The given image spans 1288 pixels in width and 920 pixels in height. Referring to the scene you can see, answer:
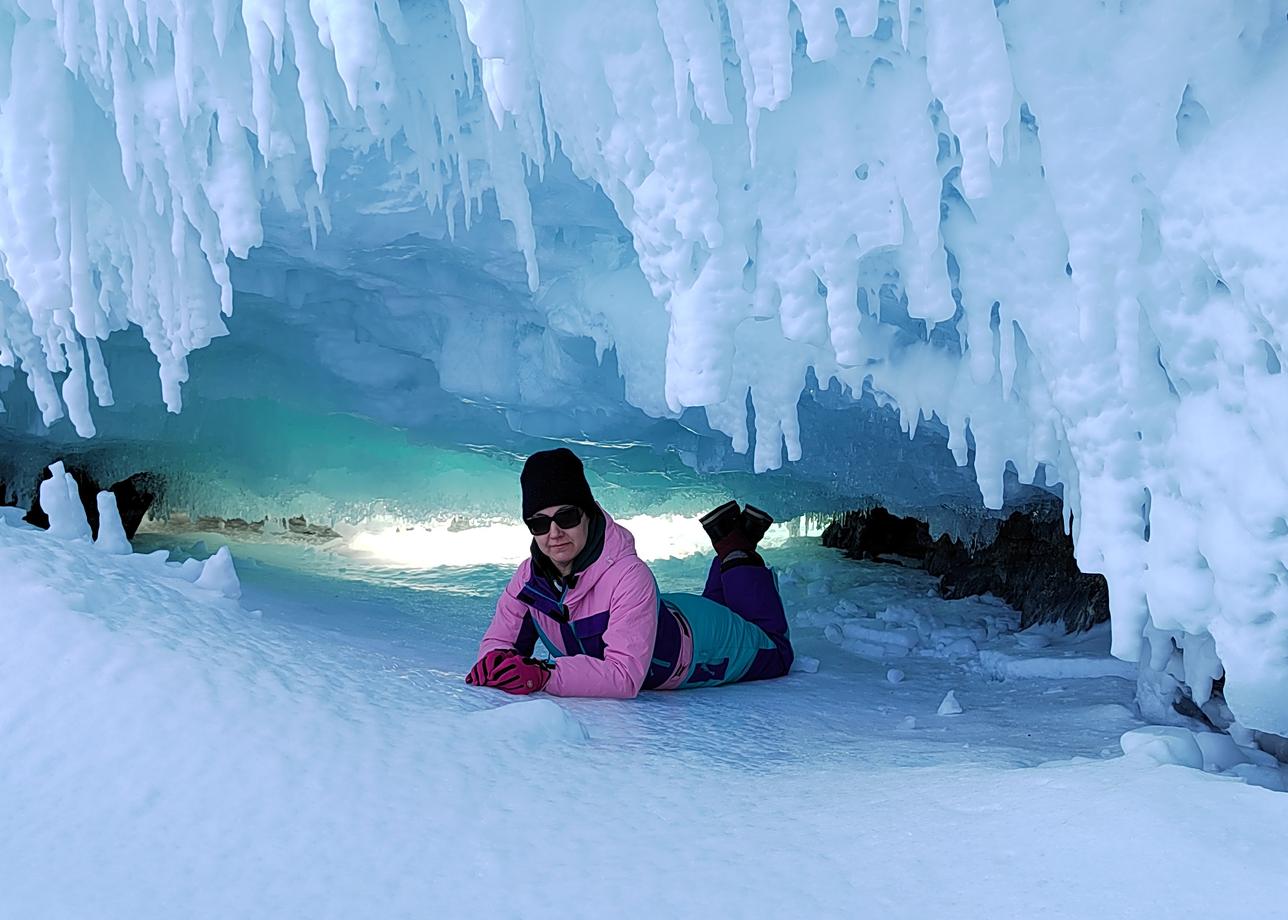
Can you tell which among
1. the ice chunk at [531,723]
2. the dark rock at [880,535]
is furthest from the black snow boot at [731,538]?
the dark rock at [880,535]

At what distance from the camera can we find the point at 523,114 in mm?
3297

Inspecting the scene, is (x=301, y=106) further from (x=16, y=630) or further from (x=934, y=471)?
(x=934, y=471)

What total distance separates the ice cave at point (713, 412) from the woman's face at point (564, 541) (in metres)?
0.03

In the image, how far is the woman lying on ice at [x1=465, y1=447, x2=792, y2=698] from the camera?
9.12 ft

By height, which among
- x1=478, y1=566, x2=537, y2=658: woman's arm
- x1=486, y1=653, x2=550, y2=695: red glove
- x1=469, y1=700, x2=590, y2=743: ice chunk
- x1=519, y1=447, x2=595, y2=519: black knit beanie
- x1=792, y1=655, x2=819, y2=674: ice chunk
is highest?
x1=519, y1=447, x2=595, y2=519: black knit beanie

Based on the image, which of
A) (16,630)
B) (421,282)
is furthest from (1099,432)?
(421,282)

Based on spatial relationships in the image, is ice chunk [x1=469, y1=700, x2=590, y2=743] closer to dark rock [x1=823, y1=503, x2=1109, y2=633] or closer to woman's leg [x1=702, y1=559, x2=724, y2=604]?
woman's leg [x1=702, y1=559, x2=724, y2=604]

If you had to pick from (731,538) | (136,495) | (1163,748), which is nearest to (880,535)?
(731,538)

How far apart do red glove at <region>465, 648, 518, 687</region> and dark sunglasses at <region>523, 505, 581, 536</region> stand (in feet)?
1.18

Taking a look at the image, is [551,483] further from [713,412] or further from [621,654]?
[713,412]

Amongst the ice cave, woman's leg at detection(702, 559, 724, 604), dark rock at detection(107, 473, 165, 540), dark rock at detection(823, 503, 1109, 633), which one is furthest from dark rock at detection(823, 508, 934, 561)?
dark rock at detection(107, 473, 165, 540)

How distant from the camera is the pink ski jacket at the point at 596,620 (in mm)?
2795

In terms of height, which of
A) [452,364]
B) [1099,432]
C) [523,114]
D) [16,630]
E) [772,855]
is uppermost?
[523,114]

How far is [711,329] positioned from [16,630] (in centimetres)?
186
